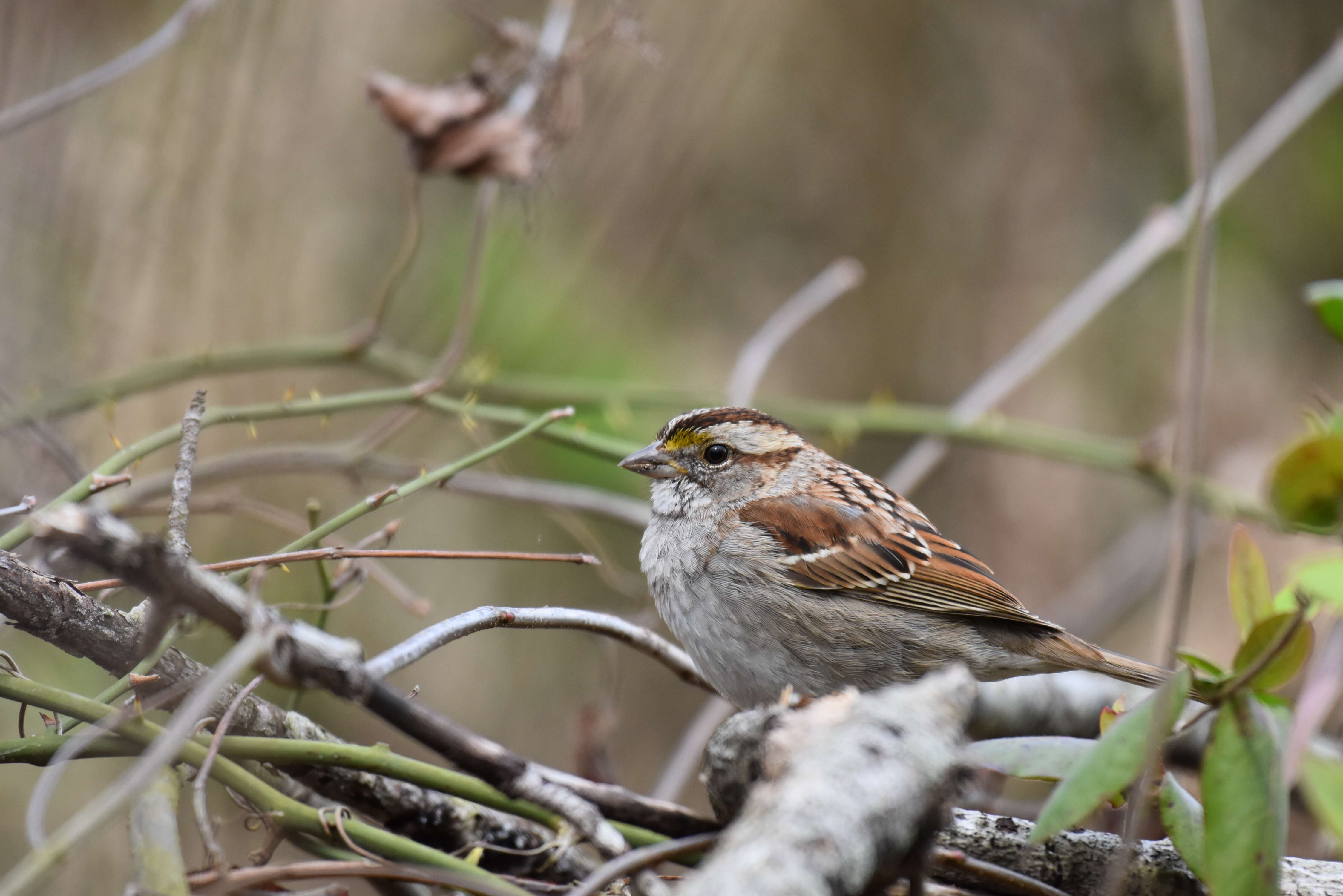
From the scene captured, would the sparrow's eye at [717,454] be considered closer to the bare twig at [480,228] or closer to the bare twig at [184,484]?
the bare twig at [480,228]

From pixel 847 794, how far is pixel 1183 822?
570 mm

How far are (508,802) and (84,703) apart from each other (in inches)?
18.9

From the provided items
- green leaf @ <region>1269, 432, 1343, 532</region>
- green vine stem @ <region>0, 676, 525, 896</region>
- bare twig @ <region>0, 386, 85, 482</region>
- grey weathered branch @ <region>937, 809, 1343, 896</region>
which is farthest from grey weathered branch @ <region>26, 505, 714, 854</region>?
bare twig @ <region>0, 386, 85, 482</region>

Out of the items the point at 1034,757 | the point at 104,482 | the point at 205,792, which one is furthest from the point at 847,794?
the point at 104,482

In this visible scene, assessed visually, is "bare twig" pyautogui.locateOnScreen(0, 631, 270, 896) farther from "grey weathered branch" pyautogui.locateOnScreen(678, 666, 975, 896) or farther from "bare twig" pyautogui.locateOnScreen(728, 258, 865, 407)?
"bare twig" pyautogui.locateOnScreen(728, 258, 865, 407)

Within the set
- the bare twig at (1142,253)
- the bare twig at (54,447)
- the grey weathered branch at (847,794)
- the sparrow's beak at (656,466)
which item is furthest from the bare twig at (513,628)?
the bare twig at (1142,253)

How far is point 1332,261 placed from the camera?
180 inches

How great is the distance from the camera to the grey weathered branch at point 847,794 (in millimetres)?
833

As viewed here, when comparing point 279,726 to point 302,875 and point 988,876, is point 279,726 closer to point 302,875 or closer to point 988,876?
point 302,875

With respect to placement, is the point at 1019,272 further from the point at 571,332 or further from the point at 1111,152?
the point at 571,332

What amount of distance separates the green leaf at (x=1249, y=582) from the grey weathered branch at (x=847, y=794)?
0.43 meters

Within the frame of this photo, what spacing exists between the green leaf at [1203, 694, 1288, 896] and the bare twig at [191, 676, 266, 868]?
993 mm

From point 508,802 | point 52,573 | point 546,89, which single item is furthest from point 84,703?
point 546,89

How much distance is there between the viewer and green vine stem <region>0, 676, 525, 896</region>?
112 cm
